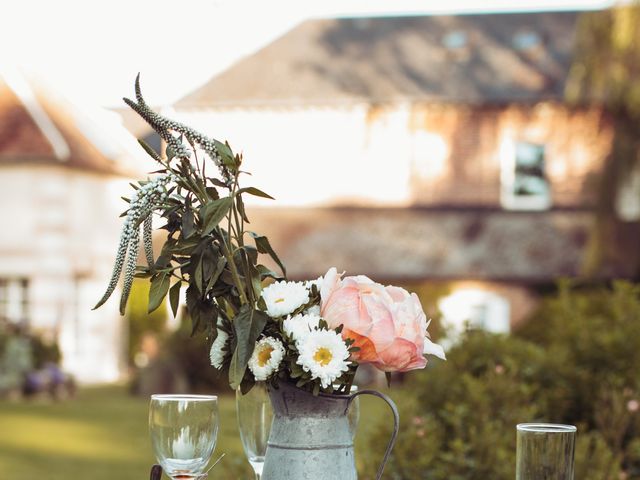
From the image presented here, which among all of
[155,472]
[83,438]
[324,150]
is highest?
[324,150]

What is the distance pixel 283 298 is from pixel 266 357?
13cm

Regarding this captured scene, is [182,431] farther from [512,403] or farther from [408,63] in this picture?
[408,63]

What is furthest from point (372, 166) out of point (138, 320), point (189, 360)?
point (189, 360)

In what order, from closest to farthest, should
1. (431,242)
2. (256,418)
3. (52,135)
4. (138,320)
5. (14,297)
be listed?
(256,418)
(431,242)
(14,297)
(52,135)
(138,320)

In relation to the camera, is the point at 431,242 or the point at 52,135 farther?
the point at 52,135

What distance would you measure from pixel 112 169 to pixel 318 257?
5244mm

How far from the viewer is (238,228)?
253 cm

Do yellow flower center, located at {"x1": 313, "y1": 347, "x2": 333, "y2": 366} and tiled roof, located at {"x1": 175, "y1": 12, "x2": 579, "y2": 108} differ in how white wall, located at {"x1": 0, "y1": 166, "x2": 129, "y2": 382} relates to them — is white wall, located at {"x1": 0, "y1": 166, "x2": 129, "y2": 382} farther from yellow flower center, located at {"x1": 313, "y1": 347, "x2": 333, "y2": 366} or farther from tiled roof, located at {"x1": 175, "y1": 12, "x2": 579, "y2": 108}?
yellow flower center, located at {"x1": 313, "y1": 347, "x2": 333, "y2": 366}

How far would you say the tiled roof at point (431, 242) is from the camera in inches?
A: 951

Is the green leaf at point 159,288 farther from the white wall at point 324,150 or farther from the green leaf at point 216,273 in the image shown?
the white wall at point 324,150

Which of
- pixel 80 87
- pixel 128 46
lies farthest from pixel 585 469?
pixel 80 87

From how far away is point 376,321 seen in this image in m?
2.43

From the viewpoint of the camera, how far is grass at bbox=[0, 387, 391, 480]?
421 inches

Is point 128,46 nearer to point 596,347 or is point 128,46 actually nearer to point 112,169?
point 596,347
